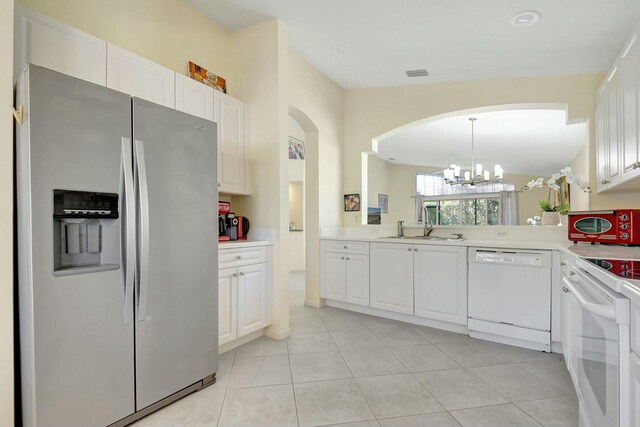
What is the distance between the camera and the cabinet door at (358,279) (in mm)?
3613

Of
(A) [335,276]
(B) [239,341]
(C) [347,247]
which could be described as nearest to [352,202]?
(C) [347,247]

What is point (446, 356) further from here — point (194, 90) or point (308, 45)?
point (308, 45)

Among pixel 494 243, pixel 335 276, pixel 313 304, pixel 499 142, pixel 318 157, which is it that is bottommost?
pixel 313 304

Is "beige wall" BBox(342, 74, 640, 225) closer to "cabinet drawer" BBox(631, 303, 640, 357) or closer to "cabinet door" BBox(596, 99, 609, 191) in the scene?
"cabinet door" BBox(596, 99, 609, 191)

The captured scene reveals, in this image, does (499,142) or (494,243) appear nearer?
(494,243)

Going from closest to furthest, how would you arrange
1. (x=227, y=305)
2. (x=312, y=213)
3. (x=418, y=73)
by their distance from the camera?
(x=227, y=305) < (x=418, y=73) < (x=312, y=213)

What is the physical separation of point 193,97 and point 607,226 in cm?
320

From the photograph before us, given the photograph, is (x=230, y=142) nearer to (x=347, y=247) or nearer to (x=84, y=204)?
(x=84, y=204)

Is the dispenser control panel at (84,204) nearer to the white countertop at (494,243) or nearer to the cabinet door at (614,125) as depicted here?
the white countertop at (494,243)

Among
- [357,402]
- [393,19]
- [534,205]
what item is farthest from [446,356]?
[534,205]

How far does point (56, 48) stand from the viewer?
1.78 metres

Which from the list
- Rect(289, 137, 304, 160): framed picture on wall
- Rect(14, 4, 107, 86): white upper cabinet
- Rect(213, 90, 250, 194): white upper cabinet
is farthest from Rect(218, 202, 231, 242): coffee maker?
Rect(289, 137, 304, 160): framed picture on wall

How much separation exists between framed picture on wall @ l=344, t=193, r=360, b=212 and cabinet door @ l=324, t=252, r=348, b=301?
2.43 feet

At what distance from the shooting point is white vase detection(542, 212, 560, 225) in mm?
3217
